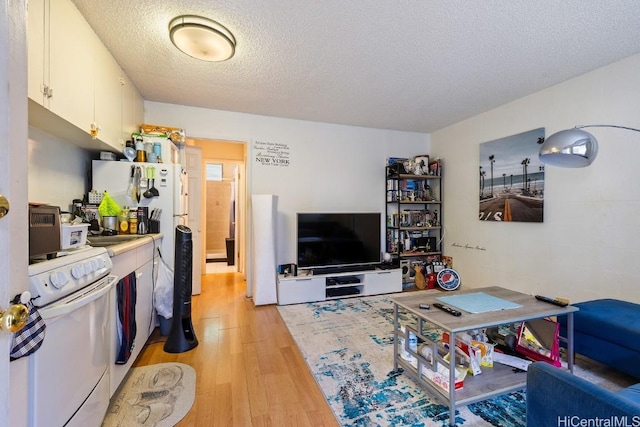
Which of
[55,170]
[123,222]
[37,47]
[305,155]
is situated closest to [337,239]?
[305,155]

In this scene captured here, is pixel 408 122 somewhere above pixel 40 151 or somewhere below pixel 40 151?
above

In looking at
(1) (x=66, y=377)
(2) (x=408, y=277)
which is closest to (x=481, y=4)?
(1) (x=66, y=377)

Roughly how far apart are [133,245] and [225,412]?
1.17 meters

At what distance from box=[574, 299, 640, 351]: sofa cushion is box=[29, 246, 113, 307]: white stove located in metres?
2.89

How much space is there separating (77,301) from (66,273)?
111 mm

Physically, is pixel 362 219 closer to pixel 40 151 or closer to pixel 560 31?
pixel 560 31

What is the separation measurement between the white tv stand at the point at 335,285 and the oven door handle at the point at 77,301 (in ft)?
7.04

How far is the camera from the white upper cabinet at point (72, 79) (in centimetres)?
134

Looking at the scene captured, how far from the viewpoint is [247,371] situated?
191 centimetres

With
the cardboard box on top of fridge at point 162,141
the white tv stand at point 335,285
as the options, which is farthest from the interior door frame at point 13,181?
the white tv stand at point 335,285

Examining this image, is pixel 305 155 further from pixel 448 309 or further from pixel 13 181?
pixel 13 181

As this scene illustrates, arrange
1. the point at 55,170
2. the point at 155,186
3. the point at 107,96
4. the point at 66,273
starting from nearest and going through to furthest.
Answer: the point at 66,273 → the point at 55,170 → the point at 107,96 → the point at 155,186

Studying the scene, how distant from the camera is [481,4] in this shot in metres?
1.67

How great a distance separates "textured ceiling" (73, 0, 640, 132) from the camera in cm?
171
